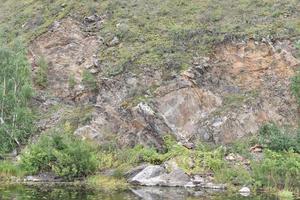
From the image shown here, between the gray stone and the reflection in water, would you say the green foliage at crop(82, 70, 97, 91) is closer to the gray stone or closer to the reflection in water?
the gray stone

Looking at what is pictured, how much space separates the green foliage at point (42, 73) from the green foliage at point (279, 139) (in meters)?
19.1

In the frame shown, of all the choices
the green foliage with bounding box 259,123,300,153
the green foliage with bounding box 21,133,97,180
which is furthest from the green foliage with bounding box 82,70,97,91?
the green foliage with bounding box 259,123,300,153

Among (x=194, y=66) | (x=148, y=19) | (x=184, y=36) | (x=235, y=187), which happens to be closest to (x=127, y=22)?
(x=148, y=19)


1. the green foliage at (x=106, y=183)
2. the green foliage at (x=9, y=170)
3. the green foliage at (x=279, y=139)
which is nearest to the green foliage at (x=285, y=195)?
the green foliage at (x=279, y=139)

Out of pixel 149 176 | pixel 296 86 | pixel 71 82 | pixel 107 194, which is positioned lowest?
pixel 149 176

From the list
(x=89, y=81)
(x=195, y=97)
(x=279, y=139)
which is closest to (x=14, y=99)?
(x=89, y=81)

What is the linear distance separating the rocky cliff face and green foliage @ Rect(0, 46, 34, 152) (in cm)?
237

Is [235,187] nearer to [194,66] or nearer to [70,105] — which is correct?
[194,66]

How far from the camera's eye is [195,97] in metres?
41.8

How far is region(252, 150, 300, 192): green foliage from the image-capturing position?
32.2 m

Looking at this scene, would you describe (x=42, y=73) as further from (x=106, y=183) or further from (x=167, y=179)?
(x=167, y=179)

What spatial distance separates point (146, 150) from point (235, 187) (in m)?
7.41

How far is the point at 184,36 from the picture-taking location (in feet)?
155

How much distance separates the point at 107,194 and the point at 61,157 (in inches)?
272
